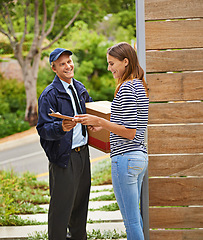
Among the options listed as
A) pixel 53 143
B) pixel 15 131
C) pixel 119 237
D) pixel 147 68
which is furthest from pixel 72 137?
pixel 15 131

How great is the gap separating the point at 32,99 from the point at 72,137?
8426mm

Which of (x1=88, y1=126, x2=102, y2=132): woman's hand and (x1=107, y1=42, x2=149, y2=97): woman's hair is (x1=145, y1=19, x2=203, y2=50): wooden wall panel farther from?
(x1=88, y1=126, x2=102, y2=132): woman's hand

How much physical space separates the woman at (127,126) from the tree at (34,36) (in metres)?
8.68

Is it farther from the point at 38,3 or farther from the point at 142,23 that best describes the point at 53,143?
the point at 38,3

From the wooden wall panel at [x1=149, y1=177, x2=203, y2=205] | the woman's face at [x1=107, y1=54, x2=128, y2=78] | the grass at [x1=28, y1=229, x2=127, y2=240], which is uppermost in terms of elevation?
the woman's face at [x1=107, y1=54, x2=128, y2=78]

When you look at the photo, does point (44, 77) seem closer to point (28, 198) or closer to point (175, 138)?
point (28, 198)

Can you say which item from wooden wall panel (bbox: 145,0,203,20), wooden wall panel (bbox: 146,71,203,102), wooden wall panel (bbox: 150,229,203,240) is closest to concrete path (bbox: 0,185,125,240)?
wooden wall panel (bbox: 150,229,203,240)

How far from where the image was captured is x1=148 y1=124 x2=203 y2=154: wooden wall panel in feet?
8.27

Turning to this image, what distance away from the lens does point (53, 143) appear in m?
2.25

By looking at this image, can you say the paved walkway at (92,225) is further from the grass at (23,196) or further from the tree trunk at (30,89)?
the tree trunk at (30,89)

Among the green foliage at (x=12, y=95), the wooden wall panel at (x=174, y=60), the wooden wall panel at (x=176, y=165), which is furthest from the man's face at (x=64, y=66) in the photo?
the green foliage at (x=12, y=95)

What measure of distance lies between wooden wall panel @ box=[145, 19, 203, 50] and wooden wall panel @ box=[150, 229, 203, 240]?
136cm

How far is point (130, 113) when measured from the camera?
1907mm

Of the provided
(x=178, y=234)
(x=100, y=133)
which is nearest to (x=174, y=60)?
(x=100, y=133)
